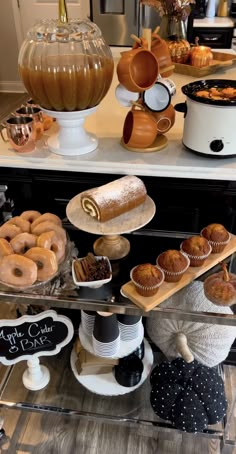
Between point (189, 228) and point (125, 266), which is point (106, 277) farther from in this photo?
point (189, 228)

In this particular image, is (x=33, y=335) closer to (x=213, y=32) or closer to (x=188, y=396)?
(x=188, y=396)

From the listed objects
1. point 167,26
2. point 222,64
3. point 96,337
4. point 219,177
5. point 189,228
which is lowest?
point 96,337

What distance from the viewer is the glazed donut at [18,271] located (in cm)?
82

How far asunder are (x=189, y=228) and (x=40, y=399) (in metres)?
0.71

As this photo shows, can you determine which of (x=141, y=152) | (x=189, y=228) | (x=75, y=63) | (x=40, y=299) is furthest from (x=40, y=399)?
(x=75, y=63)

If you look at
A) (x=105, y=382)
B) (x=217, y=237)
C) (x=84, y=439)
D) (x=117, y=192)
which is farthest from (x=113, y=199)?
(x=84, y=439)

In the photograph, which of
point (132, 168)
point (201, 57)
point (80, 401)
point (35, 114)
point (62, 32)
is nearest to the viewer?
point (62, 32)

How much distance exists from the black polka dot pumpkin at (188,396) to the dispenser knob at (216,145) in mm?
619

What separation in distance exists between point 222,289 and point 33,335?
0.51 m

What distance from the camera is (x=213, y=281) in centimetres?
88

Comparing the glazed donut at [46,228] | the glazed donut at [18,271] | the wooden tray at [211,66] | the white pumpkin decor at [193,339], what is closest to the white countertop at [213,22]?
the wooden tray at [211,66]

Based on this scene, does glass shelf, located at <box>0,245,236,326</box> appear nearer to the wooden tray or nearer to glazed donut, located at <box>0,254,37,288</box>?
glazed donut, located at <box>0,254,37,288</box>

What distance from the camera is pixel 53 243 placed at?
0.90 metres

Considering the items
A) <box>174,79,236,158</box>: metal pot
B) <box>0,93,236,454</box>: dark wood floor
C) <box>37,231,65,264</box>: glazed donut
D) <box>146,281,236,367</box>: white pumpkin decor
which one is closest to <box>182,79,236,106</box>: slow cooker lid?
<box>174,79,236,158</box>: metal pot
